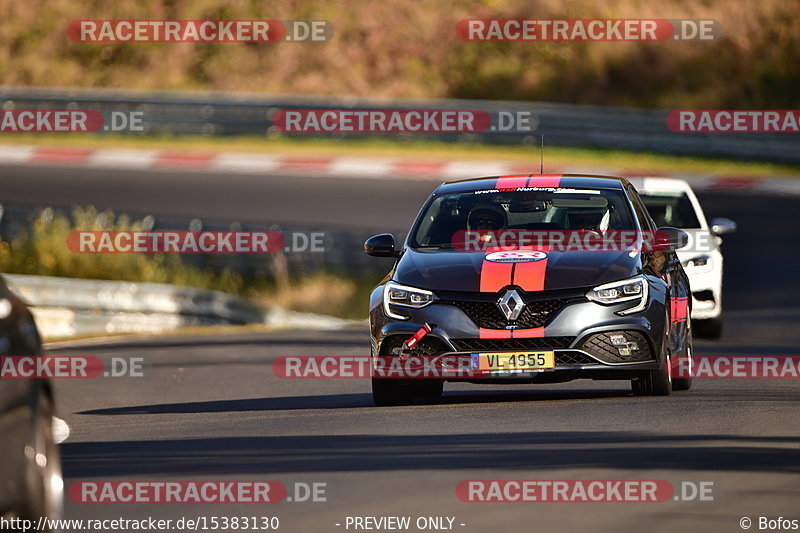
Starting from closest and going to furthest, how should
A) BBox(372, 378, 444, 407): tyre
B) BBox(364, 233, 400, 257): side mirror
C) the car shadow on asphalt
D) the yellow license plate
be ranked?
the car shadow on asphalt → the yellow license plate → BBox(372, 378, 444, 407): tyre → BBox(364, 233, 400, 257): side mirror

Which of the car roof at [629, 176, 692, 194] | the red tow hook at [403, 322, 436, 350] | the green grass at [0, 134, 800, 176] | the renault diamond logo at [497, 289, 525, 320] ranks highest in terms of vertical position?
the green grass at [0, 134, 800, 176]

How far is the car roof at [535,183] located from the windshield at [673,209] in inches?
207

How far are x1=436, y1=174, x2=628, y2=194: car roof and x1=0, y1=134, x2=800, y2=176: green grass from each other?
1962 centimetres

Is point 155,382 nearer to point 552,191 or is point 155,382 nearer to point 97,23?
point 552,191

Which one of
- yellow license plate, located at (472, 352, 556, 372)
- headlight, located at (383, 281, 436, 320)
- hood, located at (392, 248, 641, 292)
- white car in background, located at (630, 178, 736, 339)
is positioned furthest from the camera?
white car in background, located at (630, 178, 736, 339)

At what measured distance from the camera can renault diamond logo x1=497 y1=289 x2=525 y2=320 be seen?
995 cm

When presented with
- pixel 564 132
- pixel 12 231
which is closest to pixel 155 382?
pixel 12 231

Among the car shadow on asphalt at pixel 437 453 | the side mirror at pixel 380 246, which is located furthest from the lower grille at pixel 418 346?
the car shadow on asphalt at pixel 437 453

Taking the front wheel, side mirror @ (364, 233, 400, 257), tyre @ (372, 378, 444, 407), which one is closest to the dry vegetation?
side mirror @ (364, 233, 400, 257)

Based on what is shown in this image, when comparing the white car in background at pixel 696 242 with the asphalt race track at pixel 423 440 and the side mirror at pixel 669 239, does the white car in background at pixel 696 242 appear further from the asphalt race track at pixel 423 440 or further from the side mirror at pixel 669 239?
the side mirror at pixel 669 239

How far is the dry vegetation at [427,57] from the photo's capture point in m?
42.4

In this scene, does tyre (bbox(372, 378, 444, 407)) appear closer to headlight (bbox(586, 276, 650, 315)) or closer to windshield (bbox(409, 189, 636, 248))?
windshield (bbox(409, 189, 636, 248))

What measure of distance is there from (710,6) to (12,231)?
26.7 m

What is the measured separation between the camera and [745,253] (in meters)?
25.2
